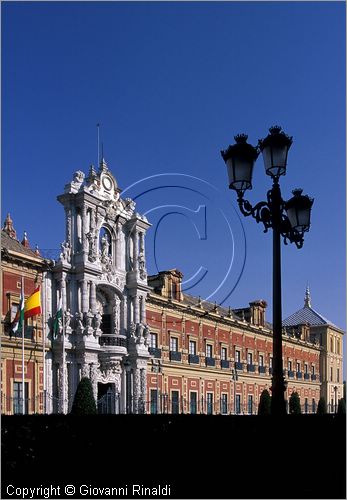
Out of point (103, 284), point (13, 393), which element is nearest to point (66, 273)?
point (103, 284)

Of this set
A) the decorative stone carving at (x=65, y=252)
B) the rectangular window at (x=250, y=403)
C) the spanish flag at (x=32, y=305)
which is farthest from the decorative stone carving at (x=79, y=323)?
the rectangular window at (x=250, y=403)

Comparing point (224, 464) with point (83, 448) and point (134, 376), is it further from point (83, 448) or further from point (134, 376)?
point (134, 376)

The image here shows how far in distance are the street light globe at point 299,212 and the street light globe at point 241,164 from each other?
38.6 inches

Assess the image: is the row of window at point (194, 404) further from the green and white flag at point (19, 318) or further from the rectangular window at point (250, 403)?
the green and white flag at point (19, 318)

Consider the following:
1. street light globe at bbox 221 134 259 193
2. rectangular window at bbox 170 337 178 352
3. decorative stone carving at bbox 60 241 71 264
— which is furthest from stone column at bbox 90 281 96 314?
street light globe at bbox 221 134 259 193

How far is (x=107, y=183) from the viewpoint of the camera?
3259cm

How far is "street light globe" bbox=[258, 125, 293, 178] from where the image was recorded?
33.3 feet

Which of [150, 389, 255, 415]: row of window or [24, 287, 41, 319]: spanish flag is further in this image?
[150, 389, 255, 415]: row of window

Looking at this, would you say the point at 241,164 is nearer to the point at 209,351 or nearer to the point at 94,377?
the point at 94,377

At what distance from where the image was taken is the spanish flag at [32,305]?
26.2m

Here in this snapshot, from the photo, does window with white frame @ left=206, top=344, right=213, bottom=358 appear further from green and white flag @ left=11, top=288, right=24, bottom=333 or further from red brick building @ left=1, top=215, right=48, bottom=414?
green and white flag @ left=11, top=288, right=24, bottom=333

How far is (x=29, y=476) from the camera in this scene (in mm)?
12266

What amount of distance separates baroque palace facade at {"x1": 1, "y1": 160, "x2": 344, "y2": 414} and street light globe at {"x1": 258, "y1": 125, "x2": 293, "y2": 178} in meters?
17.7

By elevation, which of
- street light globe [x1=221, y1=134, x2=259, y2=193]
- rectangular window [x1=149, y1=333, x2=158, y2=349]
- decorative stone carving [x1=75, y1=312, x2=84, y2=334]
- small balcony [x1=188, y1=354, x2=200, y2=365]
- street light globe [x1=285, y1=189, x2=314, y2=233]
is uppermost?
street light globe [x1=221, y1=134, x2=259, y2=193]
